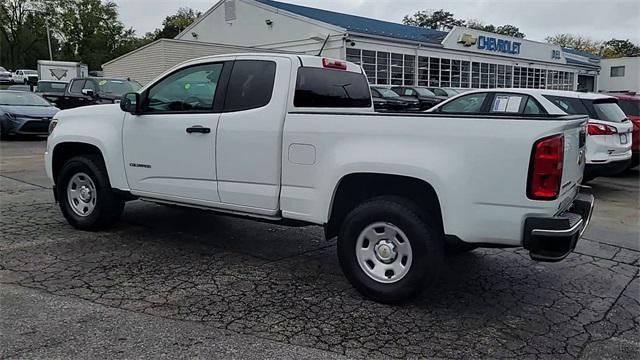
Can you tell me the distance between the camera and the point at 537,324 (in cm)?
388

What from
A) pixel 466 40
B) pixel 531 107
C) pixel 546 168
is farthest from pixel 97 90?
pixel 466 40

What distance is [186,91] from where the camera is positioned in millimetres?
5215

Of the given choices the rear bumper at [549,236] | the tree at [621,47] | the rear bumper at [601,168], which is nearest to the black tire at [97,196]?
the rear bumper at [549,236]

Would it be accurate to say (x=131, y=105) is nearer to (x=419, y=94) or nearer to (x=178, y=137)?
(x=178, y=137)

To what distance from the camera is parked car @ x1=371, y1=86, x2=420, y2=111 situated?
21.4m

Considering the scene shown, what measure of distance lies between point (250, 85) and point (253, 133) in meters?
0.50

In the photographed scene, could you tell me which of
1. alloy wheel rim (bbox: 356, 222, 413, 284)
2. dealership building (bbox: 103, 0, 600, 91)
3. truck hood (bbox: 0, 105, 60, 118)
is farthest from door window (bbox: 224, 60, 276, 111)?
dealership building (bbox: 103, 0, 600, 91)

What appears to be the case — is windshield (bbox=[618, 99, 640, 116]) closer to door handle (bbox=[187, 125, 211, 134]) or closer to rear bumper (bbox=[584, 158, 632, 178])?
rear bumper (bbox=[584, 158, 632, 178])

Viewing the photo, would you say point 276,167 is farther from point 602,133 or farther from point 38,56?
point 38,56

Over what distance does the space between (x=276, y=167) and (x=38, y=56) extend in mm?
75639

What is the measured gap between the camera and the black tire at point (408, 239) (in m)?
3.86

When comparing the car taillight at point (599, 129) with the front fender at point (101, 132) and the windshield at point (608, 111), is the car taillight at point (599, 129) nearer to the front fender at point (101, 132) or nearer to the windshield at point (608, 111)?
the windshield at point (608, 111)

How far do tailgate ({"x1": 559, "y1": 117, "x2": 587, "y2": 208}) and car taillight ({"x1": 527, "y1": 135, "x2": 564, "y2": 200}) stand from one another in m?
0.16

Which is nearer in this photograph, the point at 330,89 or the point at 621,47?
the point at 330,89
